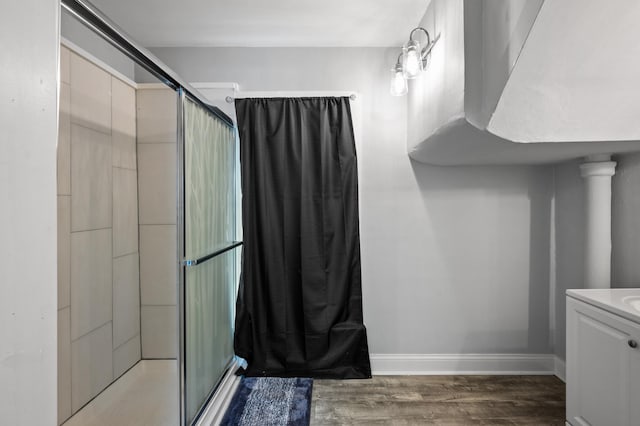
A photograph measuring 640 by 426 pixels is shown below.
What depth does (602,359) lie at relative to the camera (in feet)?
5.81

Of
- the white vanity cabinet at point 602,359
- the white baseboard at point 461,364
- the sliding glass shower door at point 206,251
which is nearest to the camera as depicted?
the white vanity cabinet at point 602,359

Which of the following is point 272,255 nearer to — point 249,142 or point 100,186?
point 249,142

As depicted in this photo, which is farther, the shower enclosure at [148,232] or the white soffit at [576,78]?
the shower enclosure at [148,232]

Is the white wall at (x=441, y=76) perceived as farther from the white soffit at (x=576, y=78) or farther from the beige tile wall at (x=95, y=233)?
the beige tile wall at (x=95, y=233)

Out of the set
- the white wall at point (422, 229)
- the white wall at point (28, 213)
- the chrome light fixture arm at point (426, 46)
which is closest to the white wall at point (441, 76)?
the chrome light fixture arm at point (426, 46)

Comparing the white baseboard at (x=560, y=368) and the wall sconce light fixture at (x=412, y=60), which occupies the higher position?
the wall sconce light fixture at (x=412, y=60)

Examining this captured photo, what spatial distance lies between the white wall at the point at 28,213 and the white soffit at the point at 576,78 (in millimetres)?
1439

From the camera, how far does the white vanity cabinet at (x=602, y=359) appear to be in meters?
1.60

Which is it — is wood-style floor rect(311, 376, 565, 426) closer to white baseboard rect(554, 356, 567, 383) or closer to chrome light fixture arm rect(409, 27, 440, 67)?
white baseboard rect(554, 356, 567, 383)

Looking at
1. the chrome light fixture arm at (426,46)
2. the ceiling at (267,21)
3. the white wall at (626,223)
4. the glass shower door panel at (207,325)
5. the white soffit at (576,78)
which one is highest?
the ceiling at (267,21)

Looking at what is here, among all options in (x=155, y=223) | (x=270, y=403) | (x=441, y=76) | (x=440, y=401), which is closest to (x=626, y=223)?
(x=441, y=76)

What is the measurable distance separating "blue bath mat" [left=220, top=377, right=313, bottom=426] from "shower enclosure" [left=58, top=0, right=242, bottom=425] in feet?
0.62

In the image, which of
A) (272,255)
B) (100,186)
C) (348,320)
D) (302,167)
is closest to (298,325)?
(348,320)

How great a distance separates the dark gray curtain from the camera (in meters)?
2.81
